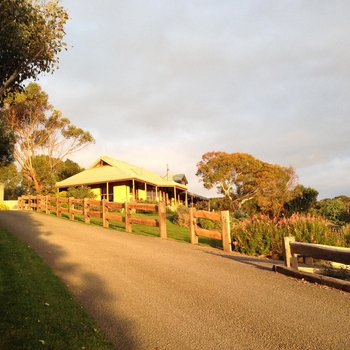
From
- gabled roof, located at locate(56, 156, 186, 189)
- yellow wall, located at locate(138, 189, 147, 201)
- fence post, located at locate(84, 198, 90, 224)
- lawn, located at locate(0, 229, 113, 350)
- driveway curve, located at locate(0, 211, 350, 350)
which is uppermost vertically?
gabled roof, located at locate(56, 156, 186, 189)

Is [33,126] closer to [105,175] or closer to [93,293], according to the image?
[105,175]

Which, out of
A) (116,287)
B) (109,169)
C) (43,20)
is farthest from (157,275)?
(109,169)

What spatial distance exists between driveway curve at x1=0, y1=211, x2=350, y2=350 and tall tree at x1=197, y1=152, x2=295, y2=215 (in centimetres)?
3549

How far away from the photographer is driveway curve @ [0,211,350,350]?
403cm

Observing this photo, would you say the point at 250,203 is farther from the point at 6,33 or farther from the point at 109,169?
the point at 6,33

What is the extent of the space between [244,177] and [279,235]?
33892 mm

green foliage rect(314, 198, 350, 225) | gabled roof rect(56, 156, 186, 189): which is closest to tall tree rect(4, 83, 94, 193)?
gabled roof rect(56, 156, 186, 189)

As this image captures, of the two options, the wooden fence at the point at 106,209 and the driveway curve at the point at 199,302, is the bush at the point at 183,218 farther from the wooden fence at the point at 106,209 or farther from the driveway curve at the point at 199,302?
the driveway curve at the point at 199,302

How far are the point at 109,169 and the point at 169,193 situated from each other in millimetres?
10633

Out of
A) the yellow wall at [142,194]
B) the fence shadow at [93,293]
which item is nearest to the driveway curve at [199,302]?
the fence shadow at [93,293]

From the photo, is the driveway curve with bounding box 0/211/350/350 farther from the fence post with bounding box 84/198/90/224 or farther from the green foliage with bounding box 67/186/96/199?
the green foliage with bounding box 67/186/96/199

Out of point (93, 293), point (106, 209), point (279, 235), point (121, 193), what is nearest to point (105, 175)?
point (121, 193)

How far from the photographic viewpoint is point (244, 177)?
4394cm

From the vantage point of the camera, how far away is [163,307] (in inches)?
202
